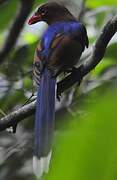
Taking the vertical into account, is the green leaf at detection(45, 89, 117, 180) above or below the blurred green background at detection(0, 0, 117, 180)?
above

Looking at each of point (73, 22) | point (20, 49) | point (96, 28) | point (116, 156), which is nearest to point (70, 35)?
point (73, 22)

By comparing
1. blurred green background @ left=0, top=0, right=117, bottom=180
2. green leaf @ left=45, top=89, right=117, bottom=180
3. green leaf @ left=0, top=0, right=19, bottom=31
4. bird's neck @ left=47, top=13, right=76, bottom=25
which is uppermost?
green leaf @ left=45, top=89, right=117, bottom=180

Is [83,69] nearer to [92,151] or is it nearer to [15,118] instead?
[15,118]

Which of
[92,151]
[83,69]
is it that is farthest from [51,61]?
[92,151]

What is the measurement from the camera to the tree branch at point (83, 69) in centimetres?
193

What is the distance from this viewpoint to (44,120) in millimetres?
2121

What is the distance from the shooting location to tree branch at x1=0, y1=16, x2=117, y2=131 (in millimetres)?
1927

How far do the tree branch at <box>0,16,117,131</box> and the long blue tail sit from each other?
5 centimetres

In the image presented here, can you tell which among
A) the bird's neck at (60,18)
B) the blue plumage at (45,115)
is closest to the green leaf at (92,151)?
the blue plumage at (45,115)

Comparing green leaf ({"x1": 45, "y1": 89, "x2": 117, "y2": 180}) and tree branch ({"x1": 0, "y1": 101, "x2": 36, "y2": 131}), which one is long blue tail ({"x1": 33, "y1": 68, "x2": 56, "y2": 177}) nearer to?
tree branch ({"x1": 0, "y1": 101, "x2": 36, "y2": 131})

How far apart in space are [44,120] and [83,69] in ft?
1.02

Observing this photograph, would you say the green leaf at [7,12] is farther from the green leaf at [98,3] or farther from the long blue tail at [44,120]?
the long blue tail at [44,120]

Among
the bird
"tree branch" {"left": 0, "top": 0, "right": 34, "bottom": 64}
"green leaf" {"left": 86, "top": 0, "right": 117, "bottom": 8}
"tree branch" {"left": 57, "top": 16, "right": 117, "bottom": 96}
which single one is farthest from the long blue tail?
"green leaf" {"left": 86, "top": 0, "right": 117, "bottom": 8}

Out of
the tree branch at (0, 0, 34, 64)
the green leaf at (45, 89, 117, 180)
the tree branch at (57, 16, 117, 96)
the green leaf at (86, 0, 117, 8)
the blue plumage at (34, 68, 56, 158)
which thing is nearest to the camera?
the green leaf at (45, 89, 117, 180)
